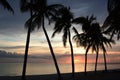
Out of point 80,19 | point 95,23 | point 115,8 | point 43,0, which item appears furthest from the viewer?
point 95,23

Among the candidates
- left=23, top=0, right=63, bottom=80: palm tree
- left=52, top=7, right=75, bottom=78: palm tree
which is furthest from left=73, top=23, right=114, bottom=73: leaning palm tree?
left=23, top=0, right=63, bottom=80: palm tree

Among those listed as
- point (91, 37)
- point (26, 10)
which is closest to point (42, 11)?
point (26, 10)

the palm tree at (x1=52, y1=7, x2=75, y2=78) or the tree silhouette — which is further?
the tree silhouette

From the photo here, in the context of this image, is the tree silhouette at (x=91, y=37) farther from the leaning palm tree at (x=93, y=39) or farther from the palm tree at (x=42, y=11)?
the palm tree at (x=42, y=11)

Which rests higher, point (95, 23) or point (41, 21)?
point (41, 21)

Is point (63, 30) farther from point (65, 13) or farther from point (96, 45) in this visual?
point (96, 45)

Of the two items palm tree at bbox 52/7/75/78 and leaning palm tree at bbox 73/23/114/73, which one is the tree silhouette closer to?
leaning palm tree at bbox 73/23/114/73

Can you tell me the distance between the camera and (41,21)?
97.4ft

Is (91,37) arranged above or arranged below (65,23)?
below

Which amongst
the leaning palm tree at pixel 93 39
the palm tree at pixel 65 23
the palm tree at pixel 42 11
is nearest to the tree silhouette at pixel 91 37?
the leaning palm tree at pixel 93 39

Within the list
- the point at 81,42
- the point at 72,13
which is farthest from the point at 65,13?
the point at 81,42

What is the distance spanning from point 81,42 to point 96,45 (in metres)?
3.22

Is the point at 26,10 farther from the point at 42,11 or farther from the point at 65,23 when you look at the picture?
the point at 65,23

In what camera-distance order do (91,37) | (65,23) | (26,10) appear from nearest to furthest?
(26,10) < (65,23) < (91,37)
